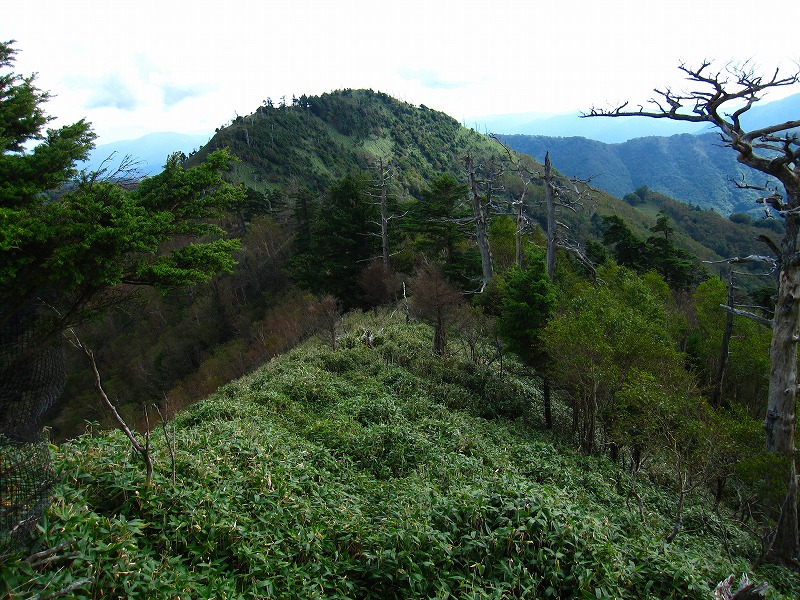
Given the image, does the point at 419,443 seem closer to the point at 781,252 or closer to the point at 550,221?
the point at 781,252

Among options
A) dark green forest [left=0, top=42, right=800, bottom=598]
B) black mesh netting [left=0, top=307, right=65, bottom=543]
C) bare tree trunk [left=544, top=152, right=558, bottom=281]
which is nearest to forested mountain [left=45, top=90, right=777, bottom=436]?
dark green forest [left=0, top=42, right=800, bottom=598]

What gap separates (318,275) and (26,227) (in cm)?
1937

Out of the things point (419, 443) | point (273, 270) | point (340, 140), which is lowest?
point (419, 443)

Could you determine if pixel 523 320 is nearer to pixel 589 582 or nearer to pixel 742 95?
pixel 742 95

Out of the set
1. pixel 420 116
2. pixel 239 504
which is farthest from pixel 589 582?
pixel 420 116

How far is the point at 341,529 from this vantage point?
17.3ft

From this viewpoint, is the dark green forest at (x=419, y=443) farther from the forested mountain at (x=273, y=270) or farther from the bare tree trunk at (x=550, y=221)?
the forested mountain at (x=273, y=270)

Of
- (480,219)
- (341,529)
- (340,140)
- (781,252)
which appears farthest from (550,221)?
(340,140)

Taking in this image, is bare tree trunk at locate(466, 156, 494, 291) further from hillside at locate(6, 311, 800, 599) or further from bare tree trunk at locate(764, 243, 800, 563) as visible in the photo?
hillside at locate(6, 311, 800, 599)

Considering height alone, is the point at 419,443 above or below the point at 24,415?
below

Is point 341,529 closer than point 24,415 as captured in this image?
Yes

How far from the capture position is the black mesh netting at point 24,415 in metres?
3.73

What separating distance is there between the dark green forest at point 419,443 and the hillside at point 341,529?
0.03 meters

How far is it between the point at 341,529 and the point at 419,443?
3.95 m
